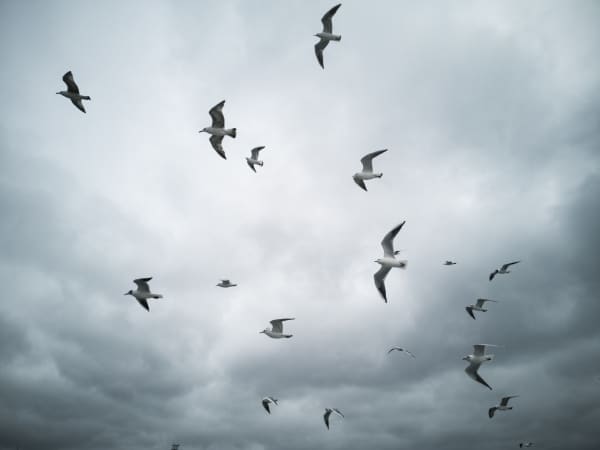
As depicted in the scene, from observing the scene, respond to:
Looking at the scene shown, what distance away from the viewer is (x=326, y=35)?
1335 inches

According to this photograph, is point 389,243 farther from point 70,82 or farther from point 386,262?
point 70,82

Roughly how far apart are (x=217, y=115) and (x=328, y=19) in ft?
35.3

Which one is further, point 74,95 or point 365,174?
point 74,95

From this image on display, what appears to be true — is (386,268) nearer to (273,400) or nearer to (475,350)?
(475,350)

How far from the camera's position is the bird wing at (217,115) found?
3294cm

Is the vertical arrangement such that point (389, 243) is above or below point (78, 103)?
below

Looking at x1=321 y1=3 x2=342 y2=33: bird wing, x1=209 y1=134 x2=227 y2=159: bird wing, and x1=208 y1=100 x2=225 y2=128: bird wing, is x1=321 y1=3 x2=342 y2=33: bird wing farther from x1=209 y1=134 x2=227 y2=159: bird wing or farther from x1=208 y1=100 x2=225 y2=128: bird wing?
x1=209 y1=134 x2=227 y2=159: bird wing

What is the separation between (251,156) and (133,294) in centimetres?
1540

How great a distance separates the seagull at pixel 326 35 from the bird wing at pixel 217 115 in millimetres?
8489

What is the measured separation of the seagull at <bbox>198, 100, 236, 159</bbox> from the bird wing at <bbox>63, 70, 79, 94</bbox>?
32.7 feet

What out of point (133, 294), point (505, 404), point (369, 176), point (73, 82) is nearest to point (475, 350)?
point (505, 404)

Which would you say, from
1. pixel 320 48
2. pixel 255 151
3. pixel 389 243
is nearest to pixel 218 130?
pixel 255 151

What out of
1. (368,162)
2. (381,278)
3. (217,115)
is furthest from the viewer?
(217,115)

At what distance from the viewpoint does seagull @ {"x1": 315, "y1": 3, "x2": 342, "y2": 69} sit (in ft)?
106
